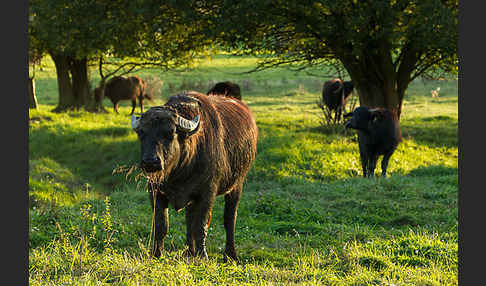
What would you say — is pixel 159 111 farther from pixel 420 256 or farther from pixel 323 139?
pixel 323 139

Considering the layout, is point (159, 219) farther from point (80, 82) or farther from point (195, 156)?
point (80, 82)

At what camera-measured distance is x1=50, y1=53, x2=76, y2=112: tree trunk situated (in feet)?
77.1

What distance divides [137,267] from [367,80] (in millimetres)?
13748

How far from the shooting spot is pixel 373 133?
13.1 m

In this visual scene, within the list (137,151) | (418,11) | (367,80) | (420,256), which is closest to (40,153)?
(137,151)

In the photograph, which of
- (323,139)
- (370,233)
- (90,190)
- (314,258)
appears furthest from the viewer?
(323,139)

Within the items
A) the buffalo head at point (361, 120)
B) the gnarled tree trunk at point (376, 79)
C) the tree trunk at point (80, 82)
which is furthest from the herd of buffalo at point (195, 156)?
the tree trunk at point (80, 82)

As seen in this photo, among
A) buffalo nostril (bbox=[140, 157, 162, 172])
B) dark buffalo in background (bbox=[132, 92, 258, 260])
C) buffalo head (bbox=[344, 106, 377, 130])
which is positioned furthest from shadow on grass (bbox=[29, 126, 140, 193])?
buffalo nostril (bbox=[140, 157, 162, 172])

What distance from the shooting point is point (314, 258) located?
621cm

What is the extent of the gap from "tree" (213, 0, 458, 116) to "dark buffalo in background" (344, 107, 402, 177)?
93.0 inches

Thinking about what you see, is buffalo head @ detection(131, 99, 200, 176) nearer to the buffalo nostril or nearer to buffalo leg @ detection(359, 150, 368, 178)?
the buffalo nostril

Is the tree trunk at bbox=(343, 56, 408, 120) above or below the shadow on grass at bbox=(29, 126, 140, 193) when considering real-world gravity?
above

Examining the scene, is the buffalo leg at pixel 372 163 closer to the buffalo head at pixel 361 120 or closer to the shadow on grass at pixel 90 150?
the buffalo head at pixel 361 120

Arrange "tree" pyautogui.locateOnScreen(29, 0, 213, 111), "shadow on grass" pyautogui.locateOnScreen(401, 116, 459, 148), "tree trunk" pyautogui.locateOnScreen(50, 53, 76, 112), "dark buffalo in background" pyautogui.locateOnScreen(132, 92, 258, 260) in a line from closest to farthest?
1. "dark buffalo in background" pyautogui.locateOnScreen(132, 92, 258, 260)
2. "tree" pyautogui.locateOnScreen(29, 0, 213, 111)
3. "shadow on grass" pyautogui.locateOnScreen(401, 116, 459, 148)
4. "tree trunk" pyautogui.locateOnScreen(50, 53, 76, 112)
